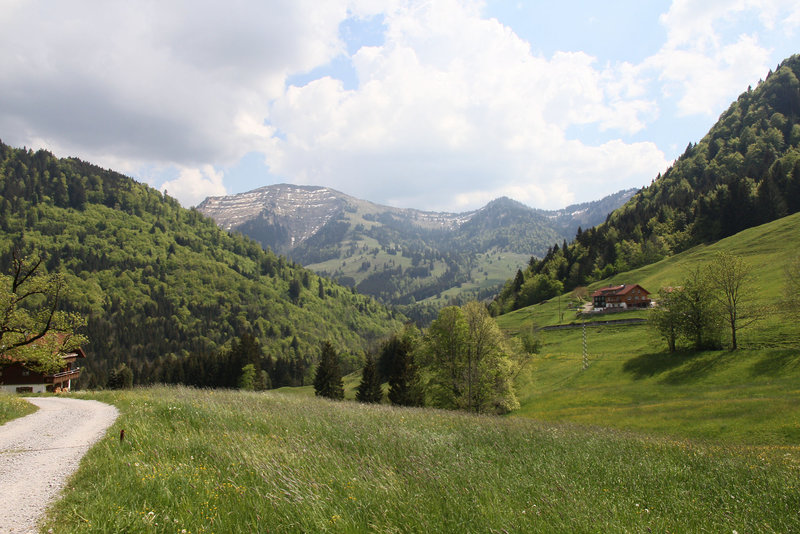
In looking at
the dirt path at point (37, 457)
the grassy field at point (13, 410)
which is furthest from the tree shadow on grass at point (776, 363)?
the grassy field at point (13, 410)

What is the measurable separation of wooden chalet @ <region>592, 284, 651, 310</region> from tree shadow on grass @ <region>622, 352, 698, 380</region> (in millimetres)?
49664

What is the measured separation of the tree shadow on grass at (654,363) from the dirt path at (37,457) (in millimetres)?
56653

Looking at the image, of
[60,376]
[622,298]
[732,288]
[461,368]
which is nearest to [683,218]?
[622,298]

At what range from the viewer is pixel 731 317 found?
49219mm

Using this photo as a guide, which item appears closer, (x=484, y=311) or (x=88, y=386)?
(x=484, y=311)

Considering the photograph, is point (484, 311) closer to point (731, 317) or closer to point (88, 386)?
point (731, 317)

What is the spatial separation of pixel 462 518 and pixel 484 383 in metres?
39.1

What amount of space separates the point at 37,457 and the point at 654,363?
6257cm

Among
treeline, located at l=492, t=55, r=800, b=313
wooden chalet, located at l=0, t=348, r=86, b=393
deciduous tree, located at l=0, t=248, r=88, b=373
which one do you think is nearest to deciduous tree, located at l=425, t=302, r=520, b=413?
deciduous tree, located at l=0, t=248, r=88, b=373

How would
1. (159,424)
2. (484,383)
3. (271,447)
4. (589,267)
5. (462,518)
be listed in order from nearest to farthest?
(462,518) → (271,447) → (159,424) → (484,383) → (589,267)

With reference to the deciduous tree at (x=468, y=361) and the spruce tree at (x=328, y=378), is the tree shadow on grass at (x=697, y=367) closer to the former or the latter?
the deciduous tree at (x=468, y=361)

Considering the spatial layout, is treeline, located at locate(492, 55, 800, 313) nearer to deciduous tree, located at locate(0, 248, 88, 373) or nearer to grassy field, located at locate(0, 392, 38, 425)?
deciduous tree, located at locate(0, 248, 88, 373)

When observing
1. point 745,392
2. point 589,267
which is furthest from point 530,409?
point 589,267

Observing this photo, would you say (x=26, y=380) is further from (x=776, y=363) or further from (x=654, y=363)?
(x=776, y=363)
